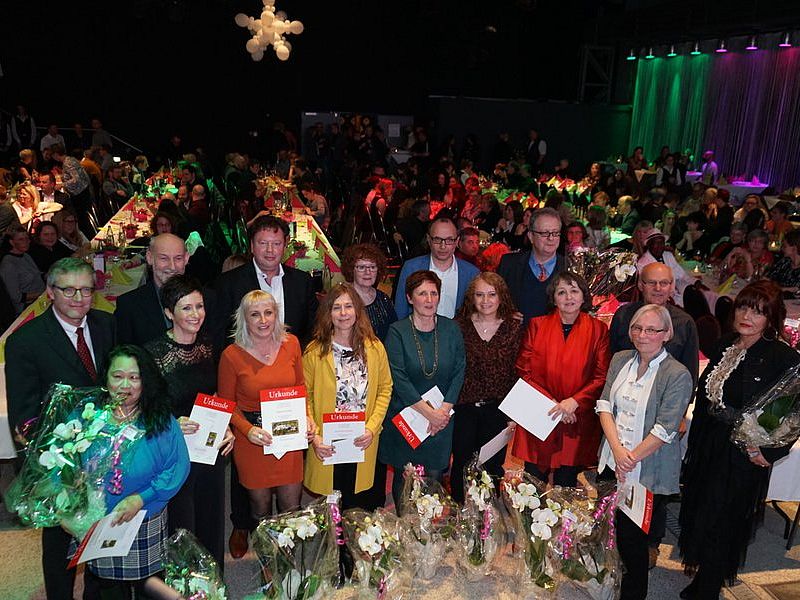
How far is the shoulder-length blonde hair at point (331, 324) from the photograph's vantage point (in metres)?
3.15

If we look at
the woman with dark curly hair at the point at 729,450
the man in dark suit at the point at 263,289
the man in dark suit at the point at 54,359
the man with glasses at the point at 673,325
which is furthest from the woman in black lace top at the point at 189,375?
the woman with dark curly hair at the point at 729,450

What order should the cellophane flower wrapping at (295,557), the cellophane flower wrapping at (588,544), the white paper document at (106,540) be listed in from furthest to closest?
1. the cellophane flower wrapping at (588,544)
2. the cellophane flower wrapping at (295,557)
3. the white paper document at (106,540)

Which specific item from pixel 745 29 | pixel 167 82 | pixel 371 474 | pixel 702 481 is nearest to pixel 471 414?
pixel 371 474

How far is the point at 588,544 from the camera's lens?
2.77m

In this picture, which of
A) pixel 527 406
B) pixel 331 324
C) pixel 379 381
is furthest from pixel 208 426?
pixel 527 406

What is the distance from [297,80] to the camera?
1822cm

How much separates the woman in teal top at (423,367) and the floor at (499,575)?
20.4 inches

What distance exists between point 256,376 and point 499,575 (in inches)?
53.7

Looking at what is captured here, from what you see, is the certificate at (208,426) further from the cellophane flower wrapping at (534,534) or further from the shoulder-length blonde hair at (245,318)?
the cellophane flower wrapping at (534,534)

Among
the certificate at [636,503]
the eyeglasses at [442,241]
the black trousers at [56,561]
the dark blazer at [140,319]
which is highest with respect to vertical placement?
the eyeglasses at [442,241]

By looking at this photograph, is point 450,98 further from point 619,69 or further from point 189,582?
point 189,582

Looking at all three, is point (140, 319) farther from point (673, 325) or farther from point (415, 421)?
point (673, 325)

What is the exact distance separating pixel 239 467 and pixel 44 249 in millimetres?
3995

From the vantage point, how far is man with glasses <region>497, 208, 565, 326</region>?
401 cm
